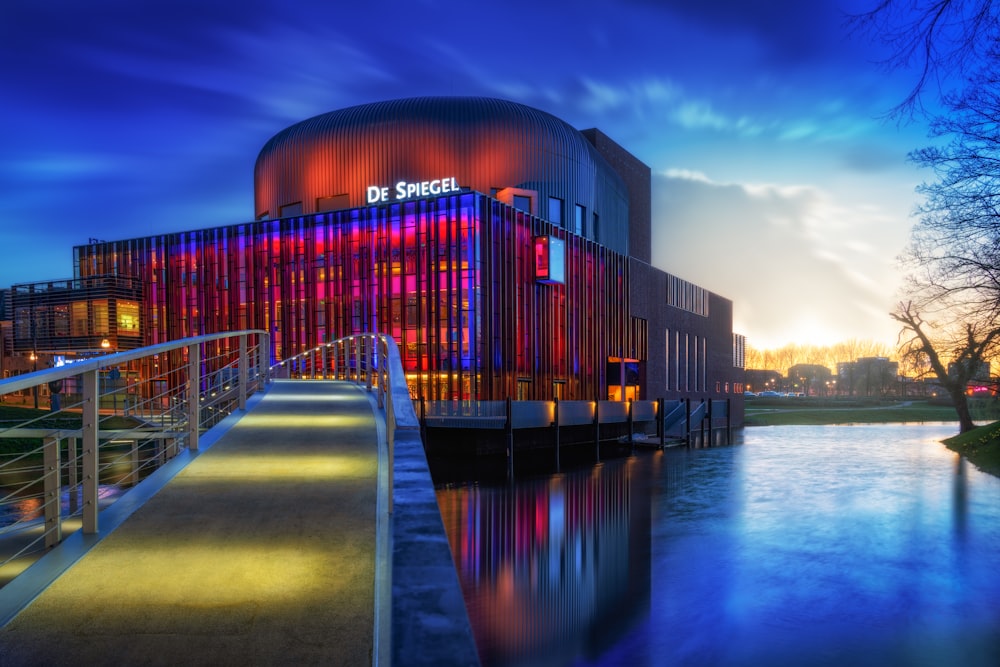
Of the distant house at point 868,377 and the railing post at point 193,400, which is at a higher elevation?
the railing post at point 193,400

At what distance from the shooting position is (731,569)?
46.1 ft

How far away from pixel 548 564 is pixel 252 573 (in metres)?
10.3

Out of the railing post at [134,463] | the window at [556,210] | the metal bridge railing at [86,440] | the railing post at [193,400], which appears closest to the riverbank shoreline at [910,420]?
the window at [556,210]

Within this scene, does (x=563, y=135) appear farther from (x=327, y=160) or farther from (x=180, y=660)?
(x=180, y=660)

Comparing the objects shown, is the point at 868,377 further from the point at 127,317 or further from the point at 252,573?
the point at 252,573

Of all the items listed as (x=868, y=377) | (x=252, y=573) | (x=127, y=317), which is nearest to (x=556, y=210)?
(x=127, y=317)

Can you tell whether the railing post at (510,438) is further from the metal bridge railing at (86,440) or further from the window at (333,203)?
the window at (333,203)

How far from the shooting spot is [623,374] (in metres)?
51.7

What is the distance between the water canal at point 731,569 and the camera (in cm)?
1009

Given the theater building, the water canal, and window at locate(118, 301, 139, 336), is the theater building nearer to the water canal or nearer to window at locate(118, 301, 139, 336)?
window at locate(118, 301, 139, 336)

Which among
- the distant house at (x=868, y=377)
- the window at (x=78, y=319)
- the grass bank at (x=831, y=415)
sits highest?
the window at (x=78, y=319)

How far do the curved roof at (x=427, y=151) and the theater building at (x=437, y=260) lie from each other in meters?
0.09

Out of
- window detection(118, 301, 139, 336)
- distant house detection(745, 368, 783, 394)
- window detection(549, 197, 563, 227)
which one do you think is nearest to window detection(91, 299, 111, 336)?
window detection(118, 301, 139, 336)

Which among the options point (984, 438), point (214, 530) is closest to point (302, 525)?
point (214, 530)
